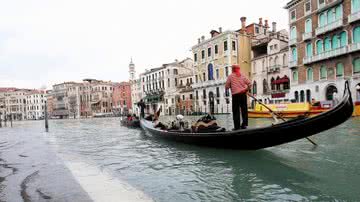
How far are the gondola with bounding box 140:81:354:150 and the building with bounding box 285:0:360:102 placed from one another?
1628cm

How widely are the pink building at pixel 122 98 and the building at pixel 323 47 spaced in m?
42.7

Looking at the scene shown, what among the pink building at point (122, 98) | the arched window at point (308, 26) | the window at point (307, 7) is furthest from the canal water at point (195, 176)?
the pink building at point (122, 98)

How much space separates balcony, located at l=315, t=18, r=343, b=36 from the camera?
770 inches

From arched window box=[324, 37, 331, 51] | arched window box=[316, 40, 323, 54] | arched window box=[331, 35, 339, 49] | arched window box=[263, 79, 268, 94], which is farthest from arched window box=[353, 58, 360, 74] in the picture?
arched window box=[263, 79, 268, 94]

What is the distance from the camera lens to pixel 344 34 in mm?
19578

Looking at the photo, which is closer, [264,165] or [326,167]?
[326,167]

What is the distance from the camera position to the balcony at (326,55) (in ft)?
63.8

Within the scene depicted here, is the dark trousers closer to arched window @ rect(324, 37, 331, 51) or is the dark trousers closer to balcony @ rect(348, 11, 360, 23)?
balcony @ rect(348, 11, 360, 23)

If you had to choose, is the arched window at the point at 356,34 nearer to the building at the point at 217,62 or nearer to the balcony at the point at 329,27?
the balcony at the point at 329,27

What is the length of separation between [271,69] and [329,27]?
764 centimetres

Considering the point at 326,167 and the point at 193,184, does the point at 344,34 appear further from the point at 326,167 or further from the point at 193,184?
the point at 193,184

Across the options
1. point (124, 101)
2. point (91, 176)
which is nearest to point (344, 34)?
point (91, 176)

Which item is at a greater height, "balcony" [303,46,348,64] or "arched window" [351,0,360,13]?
"arched window" [351,0,360,13]

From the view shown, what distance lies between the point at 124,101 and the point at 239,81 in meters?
58.9
